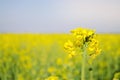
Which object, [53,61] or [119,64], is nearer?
[53,61]

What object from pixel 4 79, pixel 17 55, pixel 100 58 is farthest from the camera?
pixel 100 58

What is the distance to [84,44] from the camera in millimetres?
2086

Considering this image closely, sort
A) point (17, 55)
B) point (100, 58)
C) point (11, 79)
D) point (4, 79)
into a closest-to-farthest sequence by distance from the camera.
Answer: point (4, 79) < point (11, 79) < point (17, 55) < point (100, 58)

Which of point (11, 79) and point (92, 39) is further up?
point (92, 39)

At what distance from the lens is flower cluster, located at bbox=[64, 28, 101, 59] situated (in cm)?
210

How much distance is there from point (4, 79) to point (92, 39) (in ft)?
9.55

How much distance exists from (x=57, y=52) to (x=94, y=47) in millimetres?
7352

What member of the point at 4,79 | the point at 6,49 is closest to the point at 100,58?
the point at 6,49

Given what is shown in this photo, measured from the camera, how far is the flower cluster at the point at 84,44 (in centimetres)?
210

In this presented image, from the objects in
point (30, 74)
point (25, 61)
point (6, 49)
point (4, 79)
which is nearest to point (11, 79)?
point (30, 74)

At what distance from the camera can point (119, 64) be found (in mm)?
8547

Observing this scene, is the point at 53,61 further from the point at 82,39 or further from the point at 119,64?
the point at 82,39

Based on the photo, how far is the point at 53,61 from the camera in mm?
7703

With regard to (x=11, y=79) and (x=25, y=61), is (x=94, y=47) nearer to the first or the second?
(x=11, y=79)
